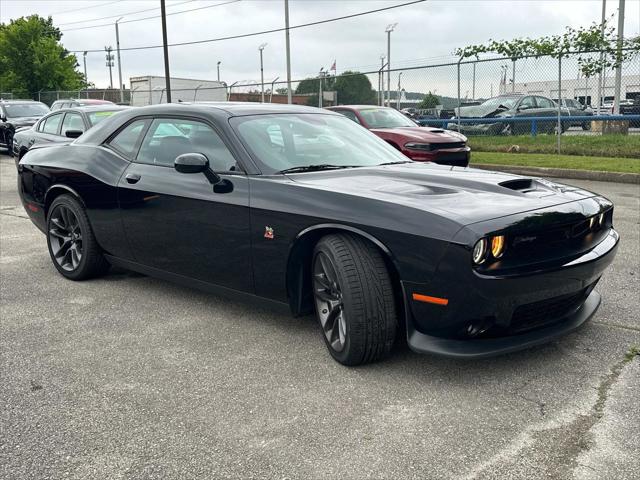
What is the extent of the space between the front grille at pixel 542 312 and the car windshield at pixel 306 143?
1.51 m

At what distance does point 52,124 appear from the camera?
433 inches

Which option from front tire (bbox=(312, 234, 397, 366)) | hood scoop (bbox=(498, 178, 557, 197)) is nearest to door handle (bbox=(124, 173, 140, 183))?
front tire (bbox=(312, 234, 397, 366))

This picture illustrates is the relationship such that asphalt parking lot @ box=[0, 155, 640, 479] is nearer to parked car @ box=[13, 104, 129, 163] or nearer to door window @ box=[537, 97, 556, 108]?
parked car @ box=[13, 104, 129, 163]

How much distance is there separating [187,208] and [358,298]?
1463 mm

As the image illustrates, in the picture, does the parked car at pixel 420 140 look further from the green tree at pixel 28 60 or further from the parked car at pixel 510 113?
the green tree at pixel 28 60

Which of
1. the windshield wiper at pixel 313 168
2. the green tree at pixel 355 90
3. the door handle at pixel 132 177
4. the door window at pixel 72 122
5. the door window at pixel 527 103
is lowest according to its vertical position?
the door handle at pixel 132 177

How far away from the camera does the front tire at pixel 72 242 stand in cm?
494

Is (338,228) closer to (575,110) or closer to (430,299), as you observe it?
(430,299)

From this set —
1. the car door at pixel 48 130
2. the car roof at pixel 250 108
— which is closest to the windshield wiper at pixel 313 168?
the car roof at pixel 250 108

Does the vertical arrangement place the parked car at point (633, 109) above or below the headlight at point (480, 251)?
above

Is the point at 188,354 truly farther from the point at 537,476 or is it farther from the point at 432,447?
the point at 537,476

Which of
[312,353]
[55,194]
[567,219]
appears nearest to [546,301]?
[567,219]

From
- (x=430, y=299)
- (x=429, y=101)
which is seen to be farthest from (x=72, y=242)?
(x=429, y=101)

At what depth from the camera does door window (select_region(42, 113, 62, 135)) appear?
10.8m
